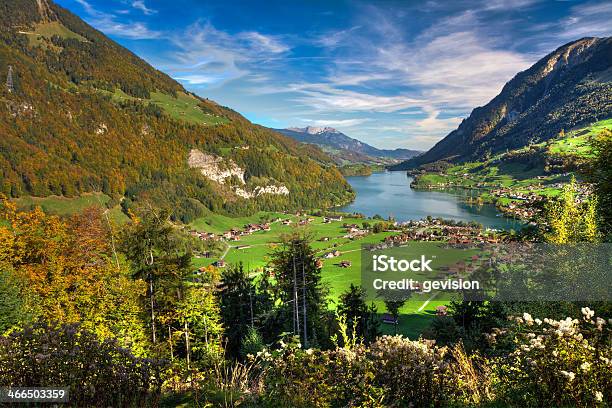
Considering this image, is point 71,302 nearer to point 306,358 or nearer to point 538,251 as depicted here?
point 306,358

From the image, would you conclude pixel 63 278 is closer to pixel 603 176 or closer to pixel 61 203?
pixel 603 176

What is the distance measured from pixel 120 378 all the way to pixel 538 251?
17.5 meters

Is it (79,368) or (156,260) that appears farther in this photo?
(156,260)

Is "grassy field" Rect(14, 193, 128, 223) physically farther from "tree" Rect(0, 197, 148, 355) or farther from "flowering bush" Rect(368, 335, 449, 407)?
"flowering bush" Rect(368, 335, 449, 407)

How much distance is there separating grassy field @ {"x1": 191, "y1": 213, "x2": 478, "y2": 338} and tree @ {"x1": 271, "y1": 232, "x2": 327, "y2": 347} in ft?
4.62

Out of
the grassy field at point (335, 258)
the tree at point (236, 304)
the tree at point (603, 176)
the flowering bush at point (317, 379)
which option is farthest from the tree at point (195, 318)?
the tree at point (603, 176)

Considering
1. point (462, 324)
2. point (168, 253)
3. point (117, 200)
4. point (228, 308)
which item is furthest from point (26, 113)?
point (462, 324)

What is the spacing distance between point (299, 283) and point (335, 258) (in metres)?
71.2

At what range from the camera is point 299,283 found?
3064 centimetres

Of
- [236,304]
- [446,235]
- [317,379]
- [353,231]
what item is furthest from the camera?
[353,231]

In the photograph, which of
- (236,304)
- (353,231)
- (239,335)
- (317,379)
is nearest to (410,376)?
(317,379)

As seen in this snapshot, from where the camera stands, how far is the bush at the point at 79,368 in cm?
516

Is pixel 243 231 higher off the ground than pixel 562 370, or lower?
lower

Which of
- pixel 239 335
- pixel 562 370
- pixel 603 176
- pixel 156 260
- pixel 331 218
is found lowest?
pixel 331 218
